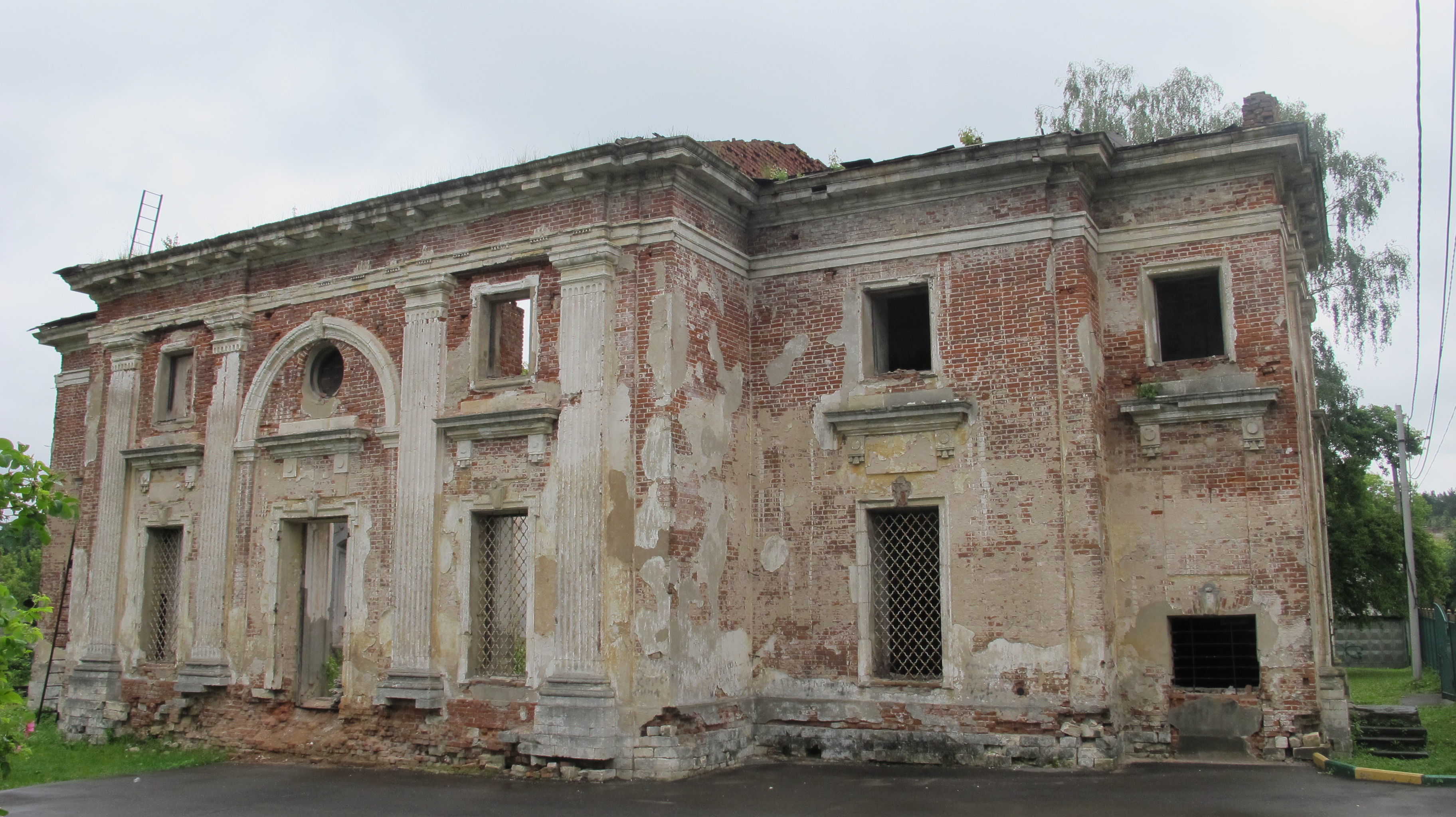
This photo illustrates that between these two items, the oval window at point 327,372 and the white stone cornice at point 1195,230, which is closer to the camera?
the white stone cornice at point 1195,230

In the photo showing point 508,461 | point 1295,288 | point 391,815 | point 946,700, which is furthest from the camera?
point 1295,288

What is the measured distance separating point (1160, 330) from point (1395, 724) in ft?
16.1

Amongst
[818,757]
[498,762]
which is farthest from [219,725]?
[818,757]

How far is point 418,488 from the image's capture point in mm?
13430

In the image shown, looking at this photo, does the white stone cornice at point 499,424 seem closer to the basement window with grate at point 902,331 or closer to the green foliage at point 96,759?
the basement window with grate at point 902,331

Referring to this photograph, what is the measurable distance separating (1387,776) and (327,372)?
12674mm

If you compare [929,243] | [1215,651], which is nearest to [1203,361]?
[1215,651]

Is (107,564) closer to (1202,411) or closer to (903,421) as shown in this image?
(903,421)

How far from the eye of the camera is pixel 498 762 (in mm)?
12305

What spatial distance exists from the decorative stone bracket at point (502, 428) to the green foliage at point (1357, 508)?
17.5 m

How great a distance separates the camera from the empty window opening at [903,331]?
539 inches

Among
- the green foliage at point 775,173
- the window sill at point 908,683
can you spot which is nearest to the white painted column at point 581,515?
the green foliage at point 775,173

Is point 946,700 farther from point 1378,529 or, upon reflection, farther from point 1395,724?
point 1378,529

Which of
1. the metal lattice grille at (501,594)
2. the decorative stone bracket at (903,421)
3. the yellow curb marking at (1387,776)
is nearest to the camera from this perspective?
the yellow curb marking at (1387,776)
